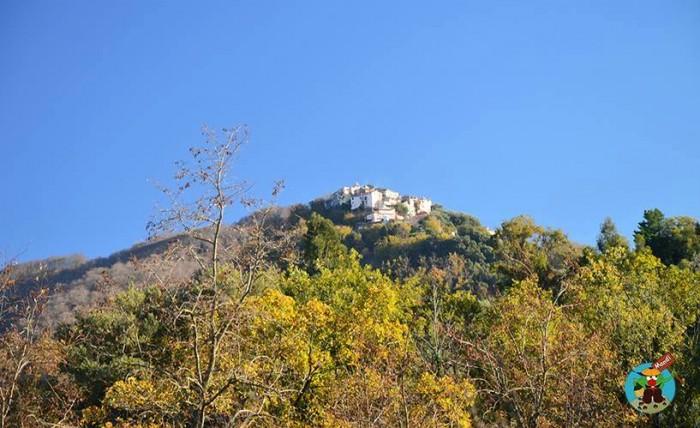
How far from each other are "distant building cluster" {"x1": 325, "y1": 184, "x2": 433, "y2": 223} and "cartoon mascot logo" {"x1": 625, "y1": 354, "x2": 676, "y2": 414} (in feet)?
293

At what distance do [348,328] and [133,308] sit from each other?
35.1ft

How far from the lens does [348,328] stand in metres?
16.3

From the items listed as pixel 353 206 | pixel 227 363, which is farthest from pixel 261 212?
pixel 353 206

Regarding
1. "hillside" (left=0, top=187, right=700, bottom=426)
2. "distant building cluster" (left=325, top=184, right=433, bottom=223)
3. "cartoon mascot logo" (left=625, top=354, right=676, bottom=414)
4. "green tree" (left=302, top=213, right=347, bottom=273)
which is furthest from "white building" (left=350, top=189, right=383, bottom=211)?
"cartoon mascot logo" (left=625, top=354, right=676, bottom=414)

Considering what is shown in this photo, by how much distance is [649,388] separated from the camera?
29.3 feet

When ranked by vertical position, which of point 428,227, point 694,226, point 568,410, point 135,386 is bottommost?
point 568,410

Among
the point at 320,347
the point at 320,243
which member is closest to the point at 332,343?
the point at 320,347

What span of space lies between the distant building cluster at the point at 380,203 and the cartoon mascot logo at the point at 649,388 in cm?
8923

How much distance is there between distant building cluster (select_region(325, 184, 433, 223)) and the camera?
105125 mm

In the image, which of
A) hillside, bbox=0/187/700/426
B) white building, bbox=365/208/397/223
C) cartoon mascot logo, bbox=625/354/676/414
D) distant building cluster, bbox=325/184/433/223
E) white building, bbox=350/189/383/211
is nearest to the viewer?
cartoon mascot logo, bbox=625/354/676/414

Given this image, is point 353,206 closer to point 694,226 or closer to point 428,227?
point 428,227

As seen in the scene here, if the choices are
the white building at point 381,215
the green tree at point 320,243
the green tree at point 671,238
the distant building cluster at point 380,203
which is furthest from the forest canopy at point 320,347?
the distant building cluster at point 380,203

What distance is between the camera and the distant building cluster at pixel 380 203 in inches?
4139

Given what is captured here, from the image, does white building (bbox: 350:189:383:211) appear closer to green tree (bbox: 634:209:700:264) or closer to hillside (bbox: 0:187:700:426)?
green tree (bbox: 634:209:700:264)
